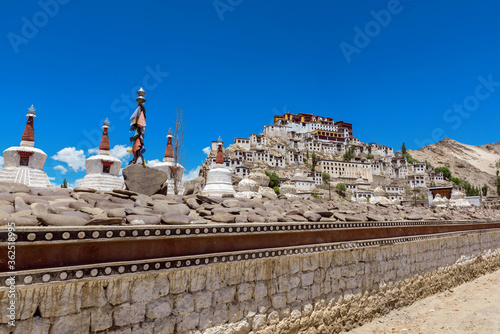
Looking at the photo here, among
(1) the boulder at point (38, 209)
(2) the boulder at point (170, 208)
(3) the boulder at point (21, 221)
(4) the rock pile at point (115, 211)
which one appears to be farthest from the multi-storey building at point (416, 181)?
(3) the boulder at point (21, 221)

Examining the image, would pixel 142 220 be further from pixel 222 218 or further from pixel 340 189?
pixel 340 189

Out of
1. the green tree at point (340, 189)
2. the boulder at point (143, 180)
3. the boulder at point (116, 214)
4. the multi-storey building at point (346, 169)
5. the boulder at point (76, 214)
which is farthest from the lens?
the multi-storey building at point (346, 169)

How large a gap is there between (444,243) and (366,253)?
407cm

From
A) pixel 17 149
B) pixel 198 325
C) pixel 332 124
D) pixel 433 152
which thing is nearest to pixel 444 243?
pixel 198 325

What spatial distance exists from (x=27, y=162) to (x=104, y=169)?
126 inches

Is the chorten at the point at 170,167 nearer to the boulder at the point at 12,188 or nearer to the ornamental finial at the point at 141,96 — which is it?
the ornamental finial at the point at 141,96

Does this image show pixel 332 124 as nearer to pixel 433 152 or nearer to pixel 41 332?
pixel 433 152

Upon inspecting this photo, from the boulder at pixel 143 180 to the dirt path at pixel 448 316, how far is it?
4.70 meters

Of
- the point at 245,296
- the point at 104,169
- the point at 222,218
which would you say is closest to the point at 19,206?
the point at 222,218

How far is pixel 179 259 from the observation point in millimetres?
3512

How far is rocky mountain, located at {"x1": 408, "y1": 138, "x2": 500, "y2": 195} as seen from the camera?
103250 millimetres

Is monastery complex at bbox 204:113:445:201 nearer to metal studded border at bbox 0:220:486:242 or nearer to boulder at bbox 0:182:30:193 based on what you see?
boulder at bbox 0:182:30:193

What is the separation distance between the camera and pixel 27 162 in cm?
1289

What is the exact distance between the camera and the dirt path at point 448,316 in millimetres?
5773
